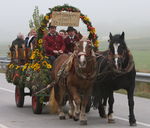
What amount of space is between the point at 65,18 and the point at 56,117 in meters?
2.47

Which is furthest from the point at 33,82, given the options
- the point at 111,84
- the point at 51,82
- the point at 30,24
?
the point at 30,24

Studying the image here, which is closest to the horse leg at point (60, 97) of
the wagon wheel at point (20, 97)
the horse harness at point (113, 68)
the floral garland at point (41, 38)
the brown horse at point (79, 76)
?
the brown horse at point (79, 76)

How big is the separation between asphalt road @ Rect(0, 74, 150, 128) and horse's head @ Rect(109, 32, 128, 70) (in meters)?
1.36

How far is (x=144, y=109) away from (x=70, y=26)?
290cm

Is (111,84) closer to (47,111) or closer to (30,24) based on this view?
(47,111)

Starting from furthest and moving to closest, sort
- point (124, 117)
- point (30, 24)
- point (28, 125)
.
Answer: point (30, 24) < point (124, 117) < point (28, 125)

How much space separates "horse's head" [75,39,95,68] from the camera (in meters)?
10.9

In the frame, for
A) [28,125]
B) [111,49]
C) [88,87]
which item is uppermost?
[111,49]

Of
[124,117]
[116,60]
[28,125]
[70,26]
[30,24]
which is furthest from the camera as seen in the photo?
[30,24]

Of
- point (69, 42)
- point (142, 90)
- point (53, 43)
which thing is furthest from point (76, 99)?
point (142, 90)

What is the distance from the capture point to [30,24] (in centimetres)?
2317

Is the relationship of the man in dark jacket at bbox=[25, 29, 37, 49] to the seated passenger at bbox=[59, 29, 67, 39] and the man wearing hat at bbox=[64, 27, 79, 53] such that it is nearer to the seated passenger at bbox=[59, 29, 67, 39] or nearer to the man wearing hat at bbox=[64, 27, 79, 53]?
the seated passenger at bbox=[59, 29, 67, 39]

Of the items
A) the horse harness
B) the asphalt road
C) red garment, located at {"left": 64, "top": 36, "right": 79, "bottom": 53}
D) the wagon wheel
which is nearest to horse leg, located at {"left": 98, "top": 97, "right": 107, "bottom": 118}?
the asphalt road

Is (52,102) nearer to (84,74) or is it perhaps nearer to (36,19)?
(84,74)
